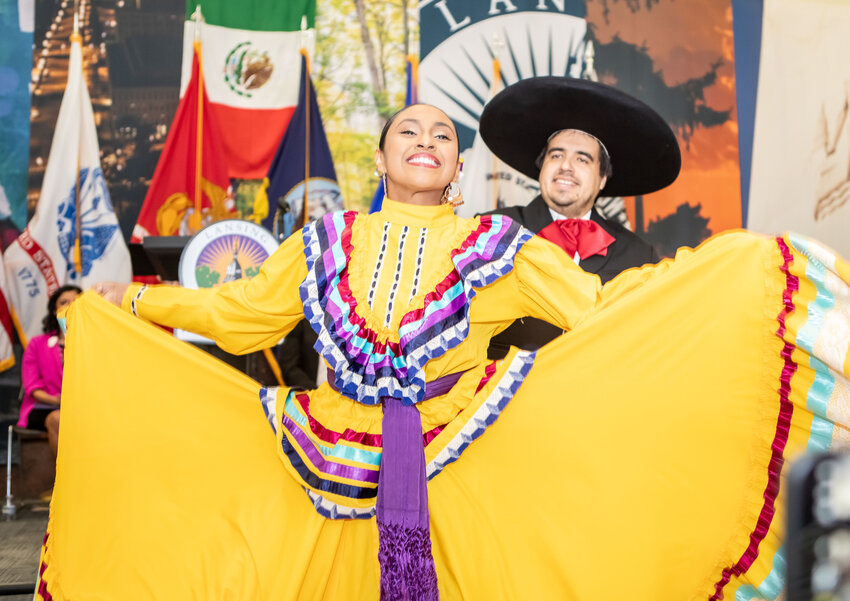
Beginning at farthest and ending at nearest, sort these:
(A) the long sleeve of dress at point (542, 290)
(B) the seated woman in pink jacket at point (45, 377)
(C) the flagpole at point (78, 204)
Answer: (C) the flagpole at point (78, 204) → (B) the seated woman in pink jacket at point (45, 377) → (A) the long sleeve of dress at point (542, 290)

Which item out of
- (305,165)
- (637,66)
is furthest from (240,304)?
(637,66)

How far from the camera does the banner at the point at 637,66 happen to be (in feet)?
20.8

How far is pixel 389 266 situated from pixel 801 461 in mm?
1540

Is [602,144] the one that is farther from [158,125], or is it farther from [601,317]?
[158,125]

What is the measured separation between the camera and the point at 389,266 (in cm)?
221

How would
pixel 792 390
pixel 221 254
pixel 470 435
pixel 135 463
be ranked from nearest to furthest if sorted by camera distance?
pixel 792 390
pixel 470 435
pixel 135 463
pixel 221 254

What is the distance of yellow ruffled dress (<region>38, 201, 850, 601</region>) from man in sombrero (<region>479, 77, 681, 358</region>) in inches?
38.1

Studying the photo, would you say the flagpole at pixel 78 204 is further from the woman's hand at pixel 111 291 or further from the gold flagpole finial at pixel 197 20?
the woman's hand at pixel 111 291

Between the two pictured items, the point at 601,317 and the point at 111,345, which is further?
the point at 111,345

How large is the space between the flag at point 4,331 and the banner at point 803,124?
18.7 ft

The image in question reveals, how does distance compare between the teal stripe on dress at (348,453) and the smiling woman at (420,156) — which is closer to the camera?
the teal stripe on dress at (348,453)

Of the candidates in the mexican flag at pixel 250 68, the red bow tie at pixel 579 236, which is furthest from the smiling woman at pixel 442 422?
the mexican flag at pixel 250 68

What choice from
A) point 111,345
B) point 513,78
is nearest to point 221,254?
point 111,345

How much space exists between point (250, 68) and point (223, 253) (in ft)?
9.04
